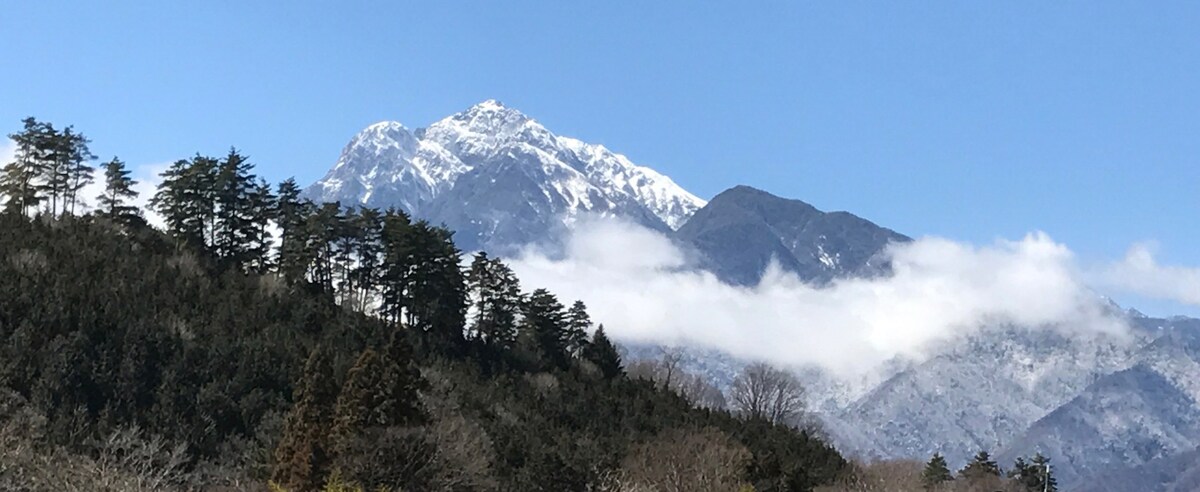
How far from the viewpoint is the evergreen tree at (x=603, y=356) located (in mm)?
95250

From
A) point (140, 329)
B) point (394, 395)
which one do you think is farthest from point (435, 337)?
point (394, 395)

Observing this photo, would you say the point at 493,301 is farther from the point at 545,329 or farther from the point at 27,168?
the point at 27,168

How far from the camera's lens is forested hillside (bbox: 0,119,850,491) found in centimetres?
4469

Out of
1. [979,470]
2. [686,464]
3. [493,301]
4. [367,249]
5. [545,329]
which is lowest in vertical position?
[979,470]

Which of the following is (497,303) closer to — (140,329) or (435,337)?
(435,337)

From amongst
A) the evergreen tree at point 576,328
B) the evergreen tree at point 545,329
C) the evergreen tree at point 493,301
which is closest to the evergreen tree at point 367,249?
the evergreen tree at point 493,301

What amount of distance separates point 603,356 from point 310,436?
5320cm

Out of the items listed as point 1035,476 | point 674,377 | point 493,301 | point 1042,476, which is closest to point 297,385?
point 493,301

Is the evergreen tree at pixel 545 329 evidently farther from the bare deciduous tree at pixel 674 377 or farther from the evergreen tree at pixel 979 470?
the evergreen tree at pixel 979 470

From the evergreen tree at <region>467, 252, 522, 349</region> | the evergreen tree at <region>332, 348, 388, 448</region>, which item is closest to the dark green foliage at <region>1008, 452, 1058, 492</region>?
the evergreen tree at <region>467, 252, 522, 349</region>

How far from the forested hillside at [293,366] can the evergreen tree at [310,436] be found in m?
0.10

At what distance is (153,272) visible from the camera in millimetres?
67438

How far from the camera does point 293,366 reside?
6003 cm

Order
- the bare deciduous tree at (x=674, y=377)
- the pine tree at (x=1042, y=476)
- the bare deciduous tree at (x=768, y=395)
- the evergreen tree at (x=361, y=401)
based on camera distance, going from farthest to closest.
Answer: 1. the bare deciduous tree at (x=674, y=377)
2. the pine tree at (x=1042, y=476)
3. the bare deciduous tree at (x=768, y=395)
4. the evergreen tree at (x=361, y=401)
